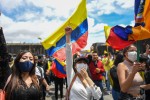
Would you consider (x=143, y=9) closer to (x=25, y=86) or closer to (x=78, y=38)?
(x=25, y=86)

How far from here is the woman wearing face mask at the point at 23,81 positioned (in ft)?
12.6

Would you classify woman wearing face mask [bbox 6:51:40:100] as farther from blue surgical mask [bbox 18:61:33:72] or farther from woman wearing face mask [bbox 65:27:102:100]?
woman wearing face mask [bbox 65:27:102:100]

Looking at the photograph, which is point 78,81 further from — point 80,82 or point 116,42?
point 116,42

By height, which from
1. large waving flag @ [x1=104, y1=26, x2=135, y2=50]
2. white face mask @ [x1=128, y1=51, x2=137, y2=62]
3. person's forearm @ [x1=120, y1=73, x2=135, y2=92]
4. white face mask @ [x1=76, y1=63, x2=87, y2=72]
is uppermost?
large waving flag @ [x1=104, y1=26, x2=135, y2=50]

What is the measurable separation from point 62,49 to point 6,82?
10.6 feet

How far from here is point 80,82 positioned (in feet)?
13.6

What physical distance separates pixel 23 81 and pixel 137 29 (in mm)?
1704

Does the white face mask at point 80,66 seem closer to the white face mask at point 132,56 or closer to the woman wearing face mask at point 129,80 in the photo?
the woman wearing face mask at point 129,80

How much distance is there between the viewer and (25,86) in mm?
3908

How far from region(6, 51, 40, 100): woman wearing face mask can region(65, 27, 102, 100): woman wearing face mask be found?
0.46m

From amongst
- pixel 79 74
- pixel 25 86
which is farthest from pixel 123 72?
pixel 25 86

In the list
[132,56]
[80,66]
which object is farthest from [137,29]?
[80,66]

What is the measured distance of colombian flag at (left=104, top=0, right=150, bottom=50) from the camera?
439 centimetres

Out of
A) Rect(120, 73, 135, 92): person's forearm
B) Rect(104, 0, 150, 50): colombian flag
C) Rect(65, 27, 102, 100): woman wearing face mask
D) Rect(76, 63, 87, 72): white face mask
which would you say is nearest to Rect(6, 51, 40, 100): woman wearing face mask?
Rect(65, 27, 102, 100): woman wearing face mask
